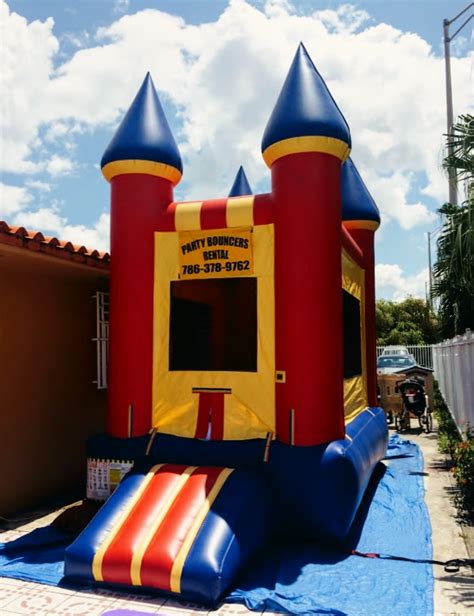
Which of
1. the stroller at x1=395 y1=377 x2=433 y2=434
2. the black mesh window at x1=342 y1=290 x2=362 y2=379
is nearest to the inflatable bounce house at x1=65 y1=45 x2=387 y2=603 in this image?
the black mesh window at x1=342 y1=290 x2=362 y2=379

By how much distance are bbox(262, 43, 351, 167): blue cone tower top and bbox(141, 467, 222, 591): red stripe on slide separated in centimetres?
323

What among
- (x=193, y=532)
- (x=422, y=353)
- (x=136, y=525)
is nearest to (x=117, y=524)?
(x=136, y=525)

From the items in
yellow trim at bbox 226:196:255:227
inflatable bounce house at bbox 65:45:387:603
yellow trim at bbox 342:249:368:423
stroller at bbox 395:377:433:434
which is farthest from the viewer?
stroller at bbox 395:377:433:434

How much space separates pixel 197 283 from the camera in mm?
7574

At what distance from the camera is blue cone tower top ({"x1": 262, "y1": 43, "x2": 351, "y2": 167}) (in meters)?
5.58

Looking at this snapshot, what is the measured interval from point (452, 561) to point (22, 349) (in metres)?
5.05

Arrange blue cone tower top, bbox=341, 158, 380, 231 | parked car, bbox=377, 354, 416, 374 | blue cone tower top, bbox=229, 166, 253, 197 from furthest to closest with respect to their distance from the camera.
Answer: parked car, bbox=377, 354, 416, 374 < blue cone tower top, bbox=229, 166, 253, 197 < blue cone tower top, bbox=341, 158, 380, 231

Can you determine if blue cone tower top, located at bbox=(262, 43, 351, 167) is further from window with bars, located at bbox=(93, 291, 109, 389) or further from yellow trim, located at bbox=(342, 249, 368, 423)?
window with bars, located at bbox=(93, 291, 109, 389)

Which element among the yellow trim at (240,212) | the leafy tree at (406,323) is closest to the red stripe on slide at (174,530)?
the yellow trim at (240,212)

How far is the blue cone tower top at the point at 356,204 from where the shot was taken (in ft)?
29.5

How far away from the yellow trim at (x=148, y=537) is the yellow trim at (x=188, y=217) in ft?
8.40

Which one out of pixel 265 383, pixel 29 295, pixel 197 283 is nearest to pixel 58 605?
pixel 265 383

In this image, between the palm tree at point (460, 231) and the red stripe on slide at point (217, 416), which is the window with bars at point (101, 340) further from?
the palm tree at point (460, 231)

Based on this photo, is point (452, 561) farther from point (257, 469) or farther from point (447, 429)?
point (447, 429)
